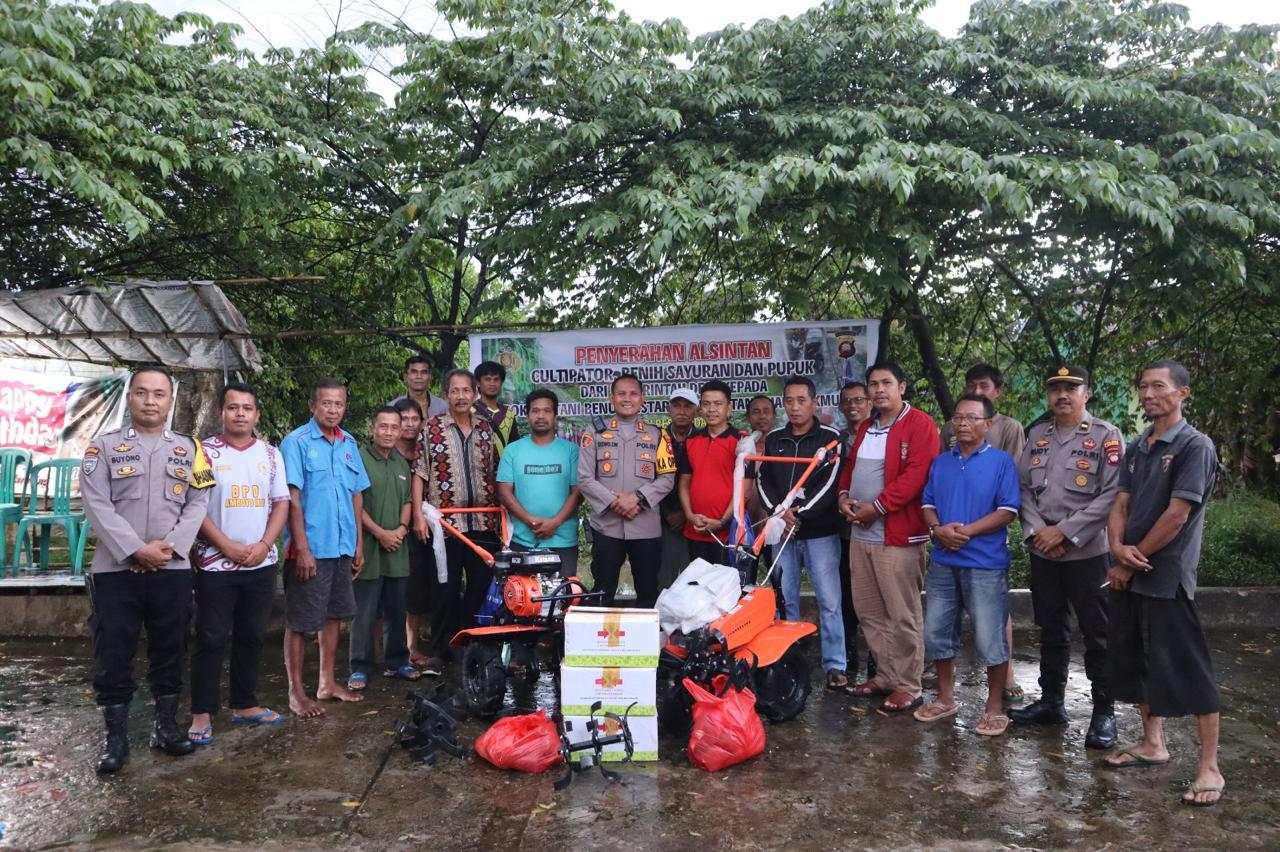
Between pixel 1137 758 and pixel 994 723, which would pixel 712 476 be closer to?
pixel 994 723

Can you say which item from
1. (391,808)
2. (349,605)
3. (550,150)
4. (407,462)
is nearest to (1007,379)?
(550,150)

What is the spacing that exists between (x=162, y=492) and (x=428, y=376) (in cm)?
266

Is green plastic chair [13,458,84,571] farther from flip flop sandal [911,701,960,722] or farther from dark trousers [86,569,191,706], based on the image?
flip flop sandal [911,701,960,722]

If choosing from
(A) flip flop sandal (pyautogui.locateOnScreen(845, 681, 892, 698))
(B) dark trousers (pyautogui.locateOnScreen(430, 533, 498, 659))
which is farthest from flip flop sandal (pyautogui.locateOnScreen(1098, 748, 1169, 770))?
(B) dark trousers (pyautogui.locateOnScreen(430, 533, 498, 659))

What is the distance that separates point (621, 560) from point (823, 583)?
1210 millimetres

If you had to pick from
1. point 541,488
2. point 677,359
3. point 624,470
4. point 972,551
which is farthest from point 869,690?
point 677,359

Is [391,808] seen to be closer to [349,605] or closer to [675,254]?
[349,605]

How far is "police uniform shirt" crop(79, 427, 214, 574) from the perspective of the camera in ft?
14.2

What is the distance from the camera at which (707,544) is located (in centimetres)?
615

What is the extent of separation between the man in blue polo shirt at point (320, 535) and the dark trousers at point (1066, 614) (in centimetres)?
367

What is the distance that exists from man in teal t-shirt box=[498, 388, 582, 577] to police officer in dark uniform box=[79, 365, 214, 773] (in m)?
1.83

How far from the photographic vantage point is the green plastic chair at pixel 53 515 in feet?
25.5

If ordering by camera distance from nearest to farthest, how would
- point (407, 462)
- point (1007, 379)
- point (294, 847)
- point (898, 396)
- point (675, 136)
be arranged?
point (294, 847), point (898, 396), point (407, 462), point (675, 136), point (1007, 379)

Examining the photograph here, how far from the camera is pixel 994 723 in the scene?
4.96m
